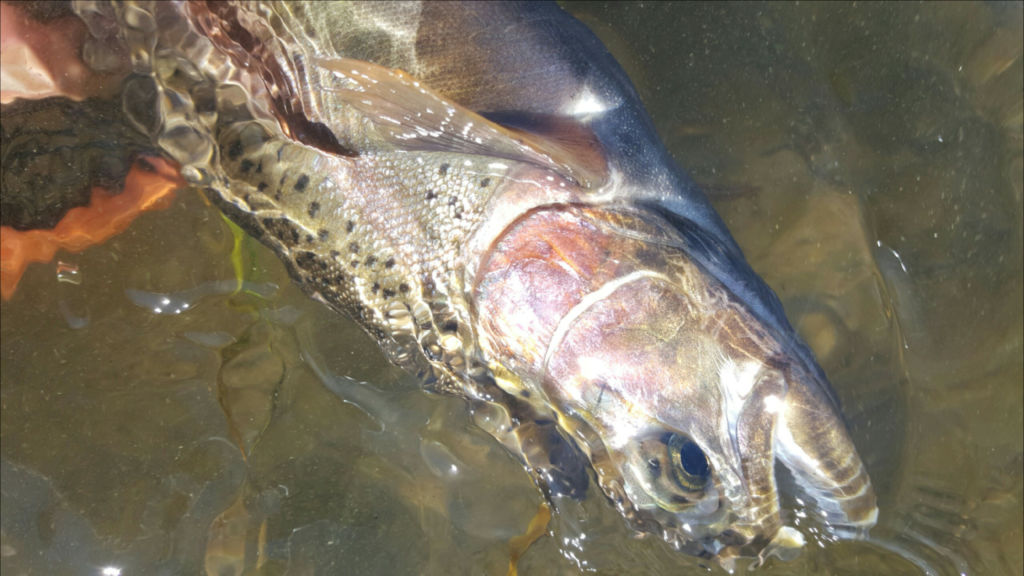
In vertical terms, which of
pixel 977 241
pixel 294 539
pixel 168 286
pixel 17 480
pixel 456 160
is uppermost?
pixel 977 241

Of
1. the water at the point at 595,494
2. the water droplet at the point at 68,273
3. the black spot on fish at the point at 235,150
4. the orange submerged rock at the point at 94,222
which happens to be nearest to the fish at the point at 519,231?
the black spot on fish at the point at 235,150

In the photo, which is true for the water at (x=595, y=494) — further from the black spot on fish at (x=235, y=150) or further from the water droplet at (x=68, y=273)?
the black spot on fish at (x=235, y=150)

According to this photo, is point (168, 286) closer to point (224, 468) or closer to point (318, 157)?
point (224, 468)

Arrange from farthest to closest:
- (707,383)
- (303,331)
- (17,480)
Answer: (303,331)
(17,480)
(707,383)

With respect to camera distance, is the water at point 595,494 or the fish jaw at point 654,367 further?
the water at point 595,494

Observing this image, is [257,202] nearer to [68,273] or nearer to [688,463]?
[68,273]

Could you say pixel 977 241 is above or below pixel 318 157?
above

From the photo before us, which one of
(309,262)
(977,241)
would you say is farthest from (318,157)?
(977,241)
